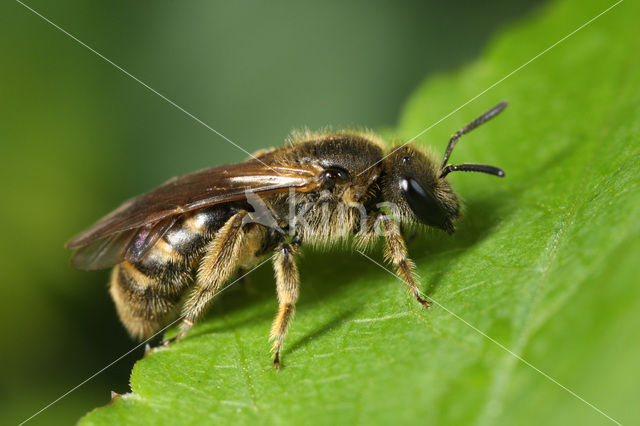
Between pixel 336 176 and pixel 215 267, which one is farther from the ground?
pixel 336 176

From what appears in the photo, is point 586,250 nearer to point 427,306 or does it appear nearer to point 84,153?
point 427,306

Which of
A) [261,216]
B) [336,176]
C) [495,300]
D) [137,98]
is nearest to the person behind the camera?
[495,300]

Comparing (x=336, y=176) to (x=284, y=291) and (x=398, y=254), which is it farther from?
(x=284, y=291)

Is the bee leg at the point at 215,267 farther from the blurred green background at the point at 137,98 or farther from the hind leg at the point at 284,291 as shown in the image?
the blurred green background at the point at 137,98

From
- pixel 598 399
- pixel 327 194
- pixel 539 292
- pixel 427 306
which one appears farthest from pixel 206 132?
pixel 598 399

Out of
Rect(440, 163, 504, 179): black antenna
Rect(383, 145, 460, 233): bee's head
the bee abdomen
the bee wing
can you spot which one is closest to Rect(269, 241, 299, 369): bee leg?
the bee wing

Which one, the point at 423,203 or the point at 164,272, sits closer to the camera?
the point at 423,203

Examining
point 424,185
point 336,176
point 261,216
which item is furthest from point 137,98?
point 424,185

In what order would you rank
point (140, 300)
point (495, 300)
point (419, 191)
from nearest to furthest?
point (495, 300)
point (419, 191)
point (140, 300)
